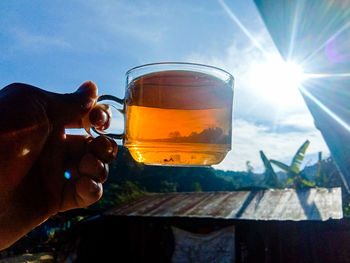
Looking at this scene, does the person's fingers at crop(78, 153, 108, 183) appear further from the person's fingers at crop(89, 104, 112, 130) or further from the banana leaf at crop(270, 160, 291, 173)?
the banana leaf at crop(270, 160, 291, 173)

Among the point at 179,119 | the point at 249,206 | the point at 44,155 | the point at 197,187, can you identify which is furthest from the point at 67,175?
the point at 197,187

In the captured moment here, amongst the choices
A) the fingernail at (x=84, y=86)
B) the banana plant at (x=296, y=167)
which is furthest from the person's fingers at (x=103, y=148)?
the banana plant at (x=296, y=167)

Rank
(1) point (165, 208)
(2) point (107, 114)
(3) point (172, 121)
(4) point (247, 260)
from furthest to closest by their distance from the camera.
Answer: (1) point (165, 208)
(4) point (247, 260)
(2) point (107, 114)
(3) point (172, 121)

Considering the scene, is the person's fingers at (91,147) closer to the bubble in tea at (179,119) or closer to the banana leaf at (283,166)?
the bubble in tea at (179,119)

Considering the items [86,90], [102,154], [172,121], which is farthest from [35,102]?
[172,121]

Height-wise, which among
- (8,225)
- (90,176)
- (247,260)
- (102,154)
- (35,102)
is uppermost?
(35,102)

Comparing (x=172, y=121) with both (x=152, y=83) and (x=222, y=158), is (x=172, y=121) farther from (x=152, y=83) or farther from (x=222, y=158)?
(x=222, y=158)

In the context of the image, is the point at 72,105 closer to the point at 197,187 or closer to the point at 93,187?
the point at 93,187
